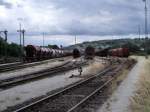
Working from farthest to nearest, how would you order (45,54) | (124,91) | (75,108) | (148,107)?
(45,54) → (124,91) → (75,108) → (148,107)

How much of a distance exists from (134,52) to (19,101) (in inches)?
5634

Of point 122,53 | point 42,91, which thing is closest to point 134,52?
point 122,53

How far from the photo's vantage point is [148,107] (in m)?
15.1

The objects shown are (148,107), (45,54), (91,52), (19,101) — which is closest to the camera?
(148,107)

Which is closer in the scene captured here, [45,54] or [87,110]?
[87,110]

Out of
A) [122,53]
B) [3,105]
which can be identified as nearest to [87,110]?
[3,105]

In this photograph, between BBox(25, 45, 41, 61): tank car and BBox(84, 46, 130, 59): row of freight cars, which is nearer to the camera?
→ BBox(25, 45, 41, 61): tank car

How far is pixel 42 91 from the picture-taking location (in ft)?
78.2

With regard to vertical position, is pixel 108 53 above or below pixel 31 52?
below

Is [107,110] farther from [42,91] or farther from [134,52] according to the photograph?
[134,52]

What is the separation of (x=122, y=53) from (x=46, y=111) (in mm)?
85412

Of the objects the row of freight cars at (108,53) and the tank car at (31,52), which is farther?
the row of freight cars at (108,53)

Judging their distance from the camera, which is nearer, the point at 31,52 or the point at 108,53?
the point at 31,52

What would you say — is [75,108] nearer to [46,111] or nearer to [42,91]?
[46,111]
